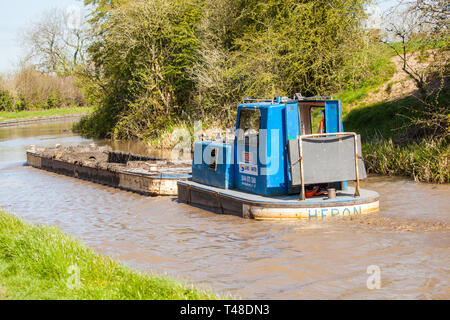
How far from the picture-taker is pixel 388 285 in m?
7.11

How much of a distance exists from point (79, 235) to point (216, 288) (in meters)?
4.99

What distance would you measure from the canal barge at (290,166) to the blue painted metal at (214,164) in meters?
0.02

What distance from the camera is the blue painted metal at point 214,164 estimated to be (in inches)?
481

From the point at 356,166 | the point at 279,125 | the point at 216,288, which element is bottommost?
the point at 216,288

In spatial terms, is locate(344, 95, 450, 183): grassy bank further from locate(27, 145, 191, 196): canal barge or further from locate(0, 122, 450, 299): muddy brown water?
locate(27, 145, 191, 196): canal barge

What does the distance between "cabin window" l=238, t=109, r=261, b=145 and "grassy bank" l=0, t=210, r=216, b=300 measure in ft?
14.7

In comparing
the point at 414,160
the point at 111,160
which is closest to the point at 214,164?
the point at 414,160

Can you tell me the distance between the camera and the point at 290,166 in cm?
1012
